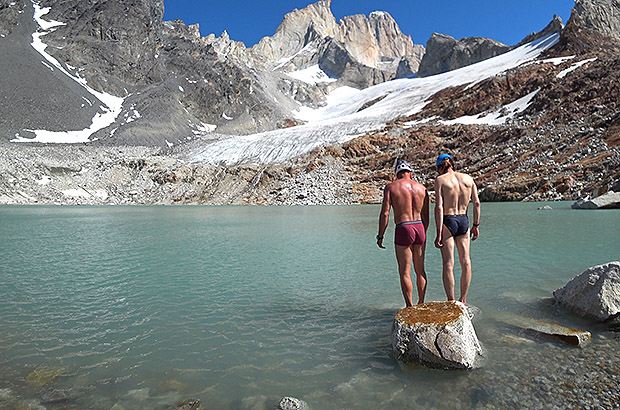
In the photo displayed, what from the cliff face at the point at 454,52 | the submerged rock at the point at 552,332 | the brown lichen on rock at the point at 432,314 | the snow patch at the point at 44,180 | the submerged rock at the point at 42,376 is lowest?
the submerged rock at the point at 42,376

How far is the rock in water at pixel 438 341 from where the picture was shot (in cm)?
457

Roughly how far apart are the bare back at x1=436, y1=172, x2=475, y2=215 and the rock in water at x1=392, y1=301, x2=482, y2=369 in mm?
2008

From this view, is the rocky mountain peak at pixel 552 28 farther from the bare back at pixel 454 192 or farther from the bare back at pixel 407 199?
the bare back at pixel 407 199

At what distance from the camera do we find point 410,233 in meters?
6.23

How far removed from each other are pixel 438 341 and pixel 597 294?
3110mm

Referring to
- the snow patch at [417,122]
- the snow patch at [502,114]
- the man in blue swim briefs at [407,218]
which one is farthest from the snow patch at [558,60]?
the man in blue swim briefs at [407,218]

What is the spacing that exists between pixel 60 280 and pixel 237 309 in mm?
5575

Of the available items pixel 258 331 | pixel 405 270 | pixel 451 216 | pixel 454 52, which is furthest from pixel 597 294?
pixel 454 52

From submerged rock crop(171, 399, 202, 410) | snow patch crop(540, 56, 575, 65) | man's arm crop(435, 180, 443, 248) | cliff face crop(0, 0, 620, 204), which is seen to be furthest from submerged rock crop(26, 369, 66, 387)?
snow patch crop(540, 56, 575, 65)

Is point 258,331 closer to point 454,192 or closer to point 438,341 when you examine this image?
point 438,341

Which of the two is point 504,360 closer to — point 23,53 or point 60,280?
point 60,280

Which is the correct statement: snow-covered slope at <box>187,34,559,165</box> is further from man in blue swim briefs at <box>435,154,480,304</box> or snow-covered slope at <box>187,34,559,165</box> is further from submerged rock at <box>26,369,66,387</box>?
submerged rock at <box>26,369,66,387</box>

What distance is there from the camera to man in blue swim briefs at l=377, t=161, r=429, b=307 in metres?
6.21

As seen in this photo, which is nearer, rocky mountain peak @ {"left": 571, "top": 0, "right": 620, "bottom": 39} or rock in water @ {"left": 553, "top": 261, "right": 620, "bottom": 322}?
rock in water @ {"left": 553, "top": 261, "right": 620, "bottom": 322}
